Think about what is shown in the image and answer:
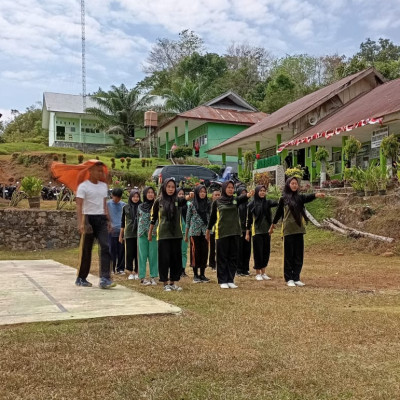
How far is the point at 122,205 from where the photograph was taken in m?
9.16

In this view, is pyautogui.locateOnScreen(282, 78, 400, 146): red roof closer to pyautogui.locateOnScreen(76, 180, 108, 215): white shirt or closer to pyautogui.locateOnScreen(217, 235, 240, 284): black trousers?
pyautogui.locateOnScreen(217, 235, 240, 284): black trousers

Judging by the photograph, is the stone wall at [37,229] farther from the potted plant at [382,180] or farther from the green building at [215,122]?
the green building at [215,122]

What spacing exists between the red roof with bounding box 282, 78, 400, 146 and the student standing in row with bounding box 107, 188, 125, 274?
1021 cm

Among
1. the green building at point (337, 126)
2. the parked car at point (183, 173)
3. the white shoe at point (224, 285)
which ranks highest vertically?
the green building at point (337, 126)

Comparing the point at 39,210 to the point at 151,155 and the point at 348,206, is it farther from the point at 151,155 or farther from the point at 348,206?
the point at 151,155

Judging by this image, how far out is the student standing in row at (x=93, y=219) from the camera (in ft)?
21.4

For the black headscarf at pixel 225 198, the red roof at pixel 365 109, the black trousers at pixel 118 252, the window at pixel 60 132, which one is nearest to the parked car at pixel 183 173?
the red roof at pixel 365 109

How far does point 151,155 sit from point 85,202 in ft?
105

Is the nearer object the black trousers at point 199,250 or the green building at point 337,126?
the black trousers at point 199,250

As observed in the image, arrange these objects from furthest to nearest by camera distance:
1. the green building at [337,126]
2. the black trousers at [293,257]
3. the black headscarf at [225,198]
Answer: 1. the green building at [337,126]
2. the black trousers at [293,257]
3. the black headscarf at [225,198]

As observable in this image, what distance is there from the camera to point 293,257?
749cm

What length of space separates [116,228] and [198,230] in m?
1.99

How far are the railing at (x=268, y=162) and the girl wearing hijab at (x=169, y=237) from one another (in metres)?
17.5

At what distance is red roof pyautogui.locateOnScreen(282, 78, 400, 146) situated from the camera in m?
17.2
